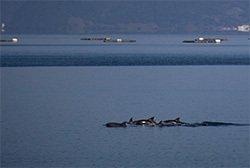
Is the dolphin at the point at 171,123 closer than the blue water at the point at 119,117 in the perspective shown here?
No

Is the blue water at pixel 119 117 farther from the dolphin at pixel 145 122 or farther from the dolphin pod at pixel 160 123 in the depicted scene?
the dolphin at pixel 145 122

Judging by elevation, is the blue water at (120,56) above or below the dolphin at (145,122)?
above

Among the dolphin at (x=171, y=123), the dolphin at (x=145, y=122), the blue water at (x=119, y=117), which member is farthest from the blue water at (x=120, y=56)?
the dolphin at (x=171, y=123)

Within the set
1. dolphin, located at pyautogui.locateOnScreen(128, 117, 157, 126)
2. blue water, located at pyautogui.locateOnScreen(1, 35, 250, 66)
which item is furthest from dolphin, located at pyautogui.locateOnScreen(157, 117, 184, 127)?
blue water, located at pyautogui.locateOnScreen(1, 35, 250, 66)

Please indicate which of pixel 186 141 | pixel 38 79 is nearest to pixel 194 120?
pixel 186 141

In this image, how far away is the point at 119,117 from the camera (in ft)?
120

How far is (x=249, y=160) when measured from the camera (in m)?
27.5

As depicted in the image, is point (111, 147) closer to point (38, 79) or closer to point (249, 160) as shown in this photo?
point (249, 160)

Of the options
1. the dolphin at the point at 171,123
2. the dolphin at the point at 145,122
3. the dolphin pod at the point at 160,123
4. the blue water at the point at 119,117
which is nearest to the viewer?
the blue water at the point at 119,117

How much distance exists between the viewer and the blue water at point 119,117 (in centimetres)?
2786

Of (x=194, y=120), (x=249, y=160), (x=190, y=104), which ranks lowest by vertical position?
(x=249, y=160)

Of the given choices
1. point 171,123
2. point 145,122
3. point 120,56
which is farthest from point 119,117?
point 120,56

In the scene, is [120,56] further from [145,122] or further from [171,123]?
[171,123]

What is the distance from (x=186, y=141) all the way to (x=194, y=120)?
17.1ft
